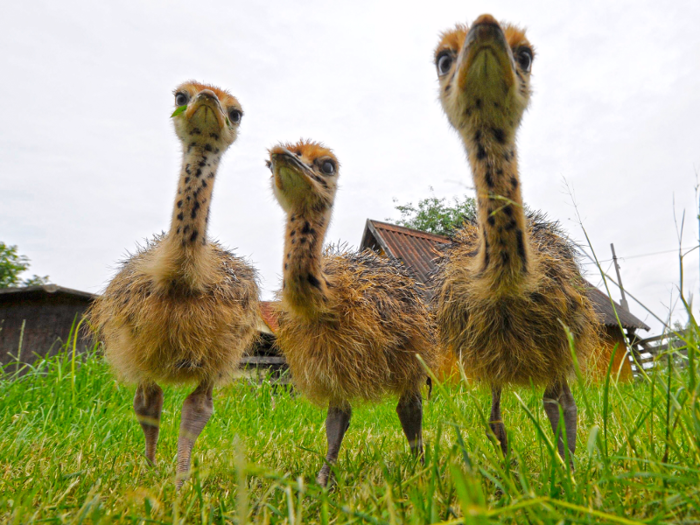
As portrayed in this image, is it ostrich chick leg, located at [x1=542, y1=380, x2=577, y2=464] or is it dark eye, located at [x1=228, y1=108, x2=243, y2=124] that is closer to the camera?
ostrich chick leg, located at [x1=542, y1=380, x2=577, y2=464]

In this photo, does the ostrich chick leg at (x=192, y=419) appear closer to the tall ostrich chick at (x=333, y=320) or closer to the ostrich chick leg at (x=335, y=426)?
the tall ostrich chick at (x=333, y=320)

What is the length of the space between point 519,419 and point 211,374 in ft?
11.0

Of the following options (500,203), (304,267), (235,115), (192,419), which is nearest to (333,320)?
(304,267)

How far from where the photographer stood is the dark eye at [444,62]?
2.67 metres

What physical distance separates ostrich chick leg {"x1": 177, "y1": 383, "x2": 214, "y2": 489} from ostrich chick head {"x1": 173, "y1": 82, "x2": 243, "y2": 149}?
1796 millimetres

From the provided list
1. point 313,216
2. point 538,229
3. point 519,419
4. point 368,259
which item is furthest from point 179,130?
point 519,419

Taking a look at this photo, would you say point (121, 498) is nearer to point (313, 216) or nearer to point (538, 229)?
point (313, 216)

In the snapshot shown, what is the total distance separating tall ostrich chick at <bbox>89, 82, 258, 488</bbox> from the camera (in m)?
3.27

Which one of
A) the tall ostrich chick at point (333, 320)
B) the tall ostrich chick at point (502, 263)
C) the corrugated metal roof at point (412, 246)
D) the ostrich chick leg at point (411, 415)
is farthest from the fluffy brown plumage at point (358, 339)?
the corrugated metal roof at point (412, 246)

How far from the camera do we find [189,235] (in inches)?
127

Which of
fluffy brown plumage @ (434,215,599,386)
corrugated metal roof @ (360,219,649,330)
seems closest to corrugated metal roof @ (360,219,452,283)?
corrugated metal roof @ (360,219,649,330)

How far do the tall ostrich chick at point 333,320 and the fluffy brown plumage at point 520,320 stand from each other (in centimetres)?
37

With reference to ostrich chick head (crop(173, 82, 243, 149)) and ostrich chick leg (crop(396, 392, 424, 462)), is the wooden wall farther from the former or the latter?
ostrich chick leg (crop(396, 392, 424, 462))

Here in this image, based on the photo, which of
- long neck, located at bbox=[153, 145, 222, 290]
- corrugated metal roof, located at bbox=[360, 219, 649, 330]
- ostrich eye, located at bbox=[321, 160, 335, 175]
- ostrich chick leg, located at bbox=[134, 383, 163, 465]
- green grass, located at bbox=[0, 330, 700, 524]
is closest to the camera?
green grass, located at bbox=[0, 330, 700, 524]
